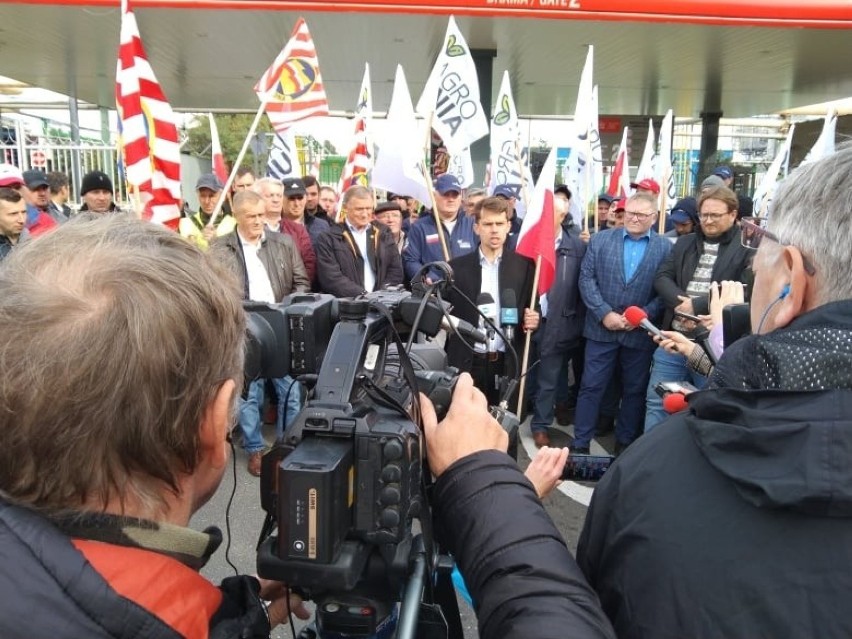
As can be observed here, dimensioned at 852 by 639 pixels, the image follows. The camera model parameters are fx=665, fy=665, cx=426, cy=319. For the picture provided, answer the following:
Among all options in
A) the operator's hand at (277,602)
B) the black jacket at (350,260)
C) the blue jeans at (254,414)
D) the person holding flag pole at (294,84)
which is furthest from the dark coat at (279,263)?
the operator's hand at (277,602)

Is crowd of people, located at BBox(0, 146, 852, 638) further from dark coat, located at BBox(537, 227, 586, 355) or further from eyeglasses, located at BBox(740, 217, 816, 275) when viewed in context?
dark coat, located at BBox(537, 227, 586, 355)

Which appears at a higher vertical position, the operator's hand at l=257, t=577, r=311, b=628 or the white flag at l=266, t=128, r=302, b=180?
the white flag at l=266, t=128, r=302, b=180

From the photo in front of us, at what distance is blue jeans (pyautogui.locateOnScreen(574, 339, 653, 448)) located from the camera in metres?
4.64

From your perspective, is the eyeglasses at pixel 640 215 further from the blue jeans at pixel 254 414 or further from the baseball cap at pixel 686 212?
the blue jeans at pixel 254 414

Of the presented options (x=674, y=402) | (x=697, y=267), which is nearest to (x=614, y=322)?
(x=697, y=267)

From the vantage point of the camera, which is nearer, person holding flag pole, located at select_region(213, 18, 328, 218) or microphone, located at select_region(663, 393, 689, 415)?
microphone, located at select_region(663, 393, 689, 415)

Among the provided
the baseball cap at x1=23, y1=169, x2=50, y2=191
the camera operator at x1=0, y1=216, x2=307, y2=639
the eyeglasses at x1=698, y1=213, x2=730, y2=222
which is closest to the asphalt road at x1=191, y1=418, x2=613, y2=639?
the eyeglasses at x1=698, y1=213, x2=730, y2=222

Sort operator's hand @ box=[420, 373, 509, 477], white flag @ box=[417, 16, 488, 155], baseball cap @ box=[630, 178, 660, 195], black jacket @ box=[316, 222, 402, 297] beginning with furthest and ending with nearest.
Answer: baseball cap @ box=[630, 178, 660, 195] → white flag @ box=[417, 16, 488, 155] → black jacket @ box=[316, 222, 402, 297] → operator's hand @ box=[420, 373, 509, 477]

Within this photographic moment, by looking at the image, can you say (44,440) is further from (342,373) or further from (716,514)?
(716,514)

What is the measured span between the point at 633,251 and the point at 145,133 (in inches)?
128

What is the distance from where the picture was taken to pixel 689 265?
443cm

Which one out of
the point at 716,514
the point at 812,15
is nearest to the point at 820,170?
the point at 716,514

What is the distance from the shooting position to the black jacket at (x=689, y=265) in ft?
14.0

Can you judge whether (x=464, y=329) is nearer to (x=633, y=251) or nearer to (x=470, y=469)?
(x=470, y=469)
